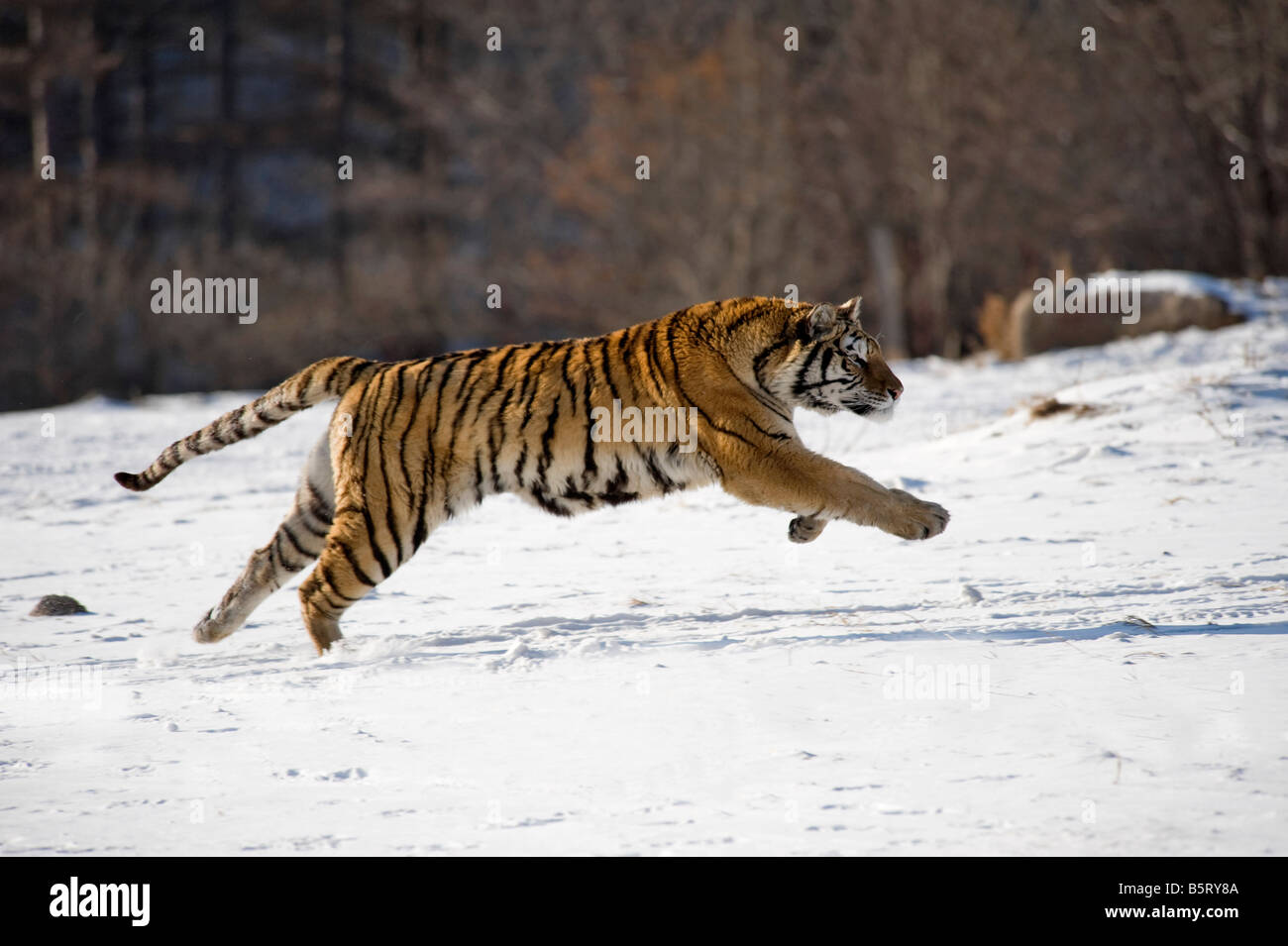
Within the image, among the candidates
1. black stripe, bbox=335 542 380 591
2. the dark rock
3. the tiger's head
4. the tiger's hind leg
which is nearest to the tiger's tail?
the tiger's hind leg

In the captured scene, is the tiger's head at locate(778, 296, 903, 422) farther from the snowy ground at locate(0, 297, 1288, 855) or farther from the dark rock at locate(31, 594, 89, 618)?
the dark rock at locate(31, 594, 89, 618)

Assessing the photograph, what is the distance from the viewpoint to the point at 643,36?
2517cm

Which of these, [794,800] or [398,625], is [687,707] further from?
[398,625]

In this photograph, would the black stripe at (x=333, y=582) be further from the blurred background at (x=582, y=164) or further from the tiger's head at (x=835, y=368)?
the blurred background at (x=582, y=164)

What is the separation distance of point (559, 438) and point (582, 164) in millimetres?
19144

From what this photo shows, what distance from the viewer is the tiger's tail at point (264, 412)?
5.49 metres

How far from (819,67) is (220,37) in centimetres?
1093

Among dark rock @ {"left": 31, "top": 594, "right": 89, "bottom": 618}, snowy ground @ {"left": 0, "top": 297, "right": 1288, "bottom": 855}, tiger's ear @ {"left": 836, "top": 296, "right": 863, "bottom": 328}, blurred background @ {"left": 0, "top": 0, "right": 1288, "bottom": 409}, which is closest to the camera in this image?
snowy ground @ {"left": 0, "top": 297, "right": 1288, "bottom": 855}

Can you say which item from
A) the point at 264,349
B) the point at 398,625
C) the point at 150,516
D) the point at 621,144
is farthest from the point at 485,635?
the point at 621,144

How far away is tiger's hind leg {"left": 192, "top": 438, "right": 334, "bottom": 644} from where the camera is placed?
17.9 ft

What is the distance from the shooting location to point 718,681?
4391 millimetres

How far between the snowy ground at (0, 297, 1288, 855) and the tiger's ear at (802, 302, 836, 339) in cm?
107

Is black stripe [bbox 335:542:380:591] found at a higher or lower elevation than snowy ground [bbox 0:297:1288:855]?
higher

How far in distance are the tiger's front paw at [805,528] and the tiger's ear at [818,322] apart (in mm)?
724
